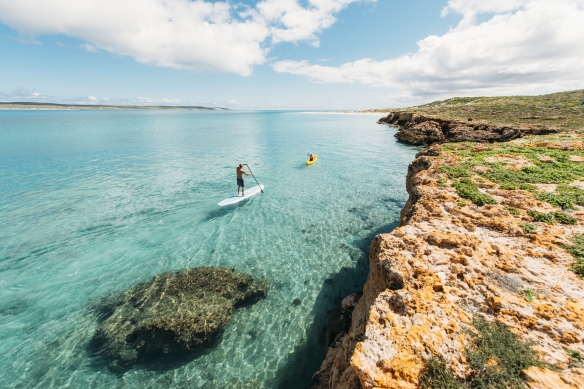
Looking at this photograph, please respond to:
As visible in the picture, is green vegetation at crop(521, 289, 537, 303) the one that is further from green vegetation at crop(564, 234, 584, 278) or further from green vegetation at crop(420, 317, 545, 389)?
green vegetation at crop(564, 234, 584, 278)

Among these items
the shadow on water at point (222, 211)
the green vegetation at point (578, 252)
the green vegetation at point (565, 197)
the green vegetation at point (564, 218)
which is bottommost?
the shadow on water at point (222, 211)

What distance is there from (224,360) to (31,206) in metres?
23.2

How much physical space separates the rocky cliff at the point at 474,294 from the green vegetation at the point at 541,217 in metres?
0.05

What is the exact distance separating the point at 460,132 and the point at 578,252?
41.9 meters

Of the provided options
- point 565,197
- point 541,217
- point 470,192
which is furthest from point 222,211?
point 565,197

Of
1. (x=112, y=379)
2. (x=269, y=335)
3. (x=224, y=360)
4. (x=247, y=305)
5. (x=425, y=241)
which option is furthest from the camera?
(x=247, y=305)

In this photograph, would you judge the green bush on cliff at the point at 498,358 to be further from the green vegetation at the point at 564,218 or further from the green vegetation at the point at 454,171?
the green vegetation at the point at 454,171

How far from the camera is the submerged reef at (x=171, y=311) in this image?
33.1 ft

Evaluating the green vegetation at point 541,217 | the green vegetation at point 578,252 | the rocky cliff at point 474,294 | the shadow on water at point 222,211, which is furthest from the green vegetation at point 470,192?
the shadow on water at point 222,211

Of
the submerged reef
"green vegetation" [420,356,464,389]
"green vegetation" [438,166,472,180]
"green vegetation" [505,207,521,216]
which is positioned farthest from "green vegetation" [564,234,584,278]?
the submerged reef

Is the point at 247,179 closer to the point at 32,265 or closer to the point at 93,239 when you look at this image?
the point at 93,239

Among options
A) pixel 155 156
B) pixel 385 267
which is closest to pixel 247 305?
pixel 385 267

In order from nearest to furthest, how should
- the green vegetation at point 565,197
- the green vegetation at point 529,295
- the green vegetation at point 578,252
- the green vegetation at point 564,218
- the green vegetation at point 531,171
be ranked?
Answer: the green vegetation at point 529,295
the green vegetation at point 578,252
the green vegetation at point 564,218
the green vegetation at point 565,197
the green vegetation at point 531,171

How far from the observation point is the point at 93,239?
16.8m
